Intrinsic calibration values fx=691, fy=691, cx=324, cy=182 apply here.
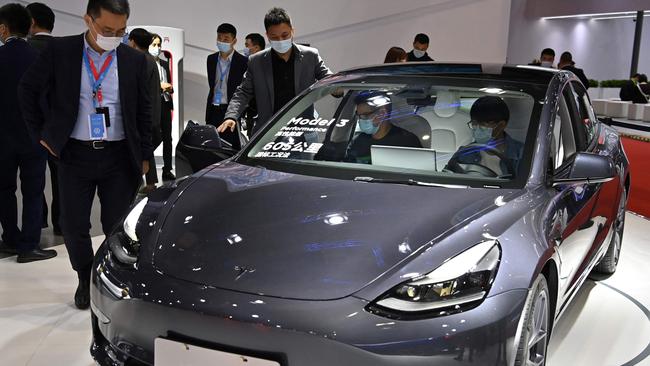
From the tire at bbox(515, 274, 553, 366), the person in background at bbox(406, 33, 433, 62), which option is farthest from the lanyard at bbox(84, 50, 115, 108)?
the person in background at bbox(406, 33, 433, 62)

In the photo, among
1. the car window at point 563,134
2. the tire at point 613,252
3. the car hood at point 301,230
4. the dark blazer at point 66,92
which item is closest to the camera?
the car hood at point 301,230

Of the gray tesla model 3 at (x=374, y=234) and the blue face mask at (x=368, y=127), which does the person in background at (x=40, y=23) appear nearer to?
the gray tesla model 3 at (x=374, y=234)

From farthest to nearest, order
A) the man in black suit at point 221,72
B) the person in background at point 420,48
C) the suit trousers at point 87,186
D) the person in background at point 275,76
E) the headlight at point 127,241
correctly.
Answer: the person in background at point 420,48, the man in black suit at point 221,72, the person in background at point 275,76, the suit trousers at point 87,186, the headlight at point 127,241

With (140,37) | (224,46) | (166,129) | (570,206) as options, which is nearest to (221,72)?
(224,46)

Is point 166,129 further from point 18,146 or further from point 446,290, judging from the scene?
point 446,290

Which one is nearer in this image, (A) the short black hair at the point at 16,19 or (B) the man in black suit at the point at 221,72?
(A) the short black hair at the point at 16,19

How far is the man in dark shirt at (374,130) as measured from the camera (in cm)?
284

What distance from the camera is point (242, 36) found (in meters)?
9.91

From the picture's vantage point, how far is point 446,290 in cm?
188

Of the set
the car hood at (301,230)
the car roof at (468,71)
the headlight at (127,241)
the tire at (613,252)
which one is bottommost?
the tire at (613,252)

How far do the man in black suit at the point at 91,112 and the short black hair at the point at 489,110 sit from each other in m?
1.58

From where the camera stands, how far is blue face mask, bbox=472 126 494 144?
2756 millimetres

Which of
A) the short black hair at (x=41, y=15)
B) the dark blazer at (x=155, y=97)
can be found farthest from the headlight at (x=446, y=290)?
the short black hair at (x=41, y=15)

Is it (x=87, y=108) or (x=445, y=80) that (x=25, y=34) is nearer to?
(x=87, y=108)
